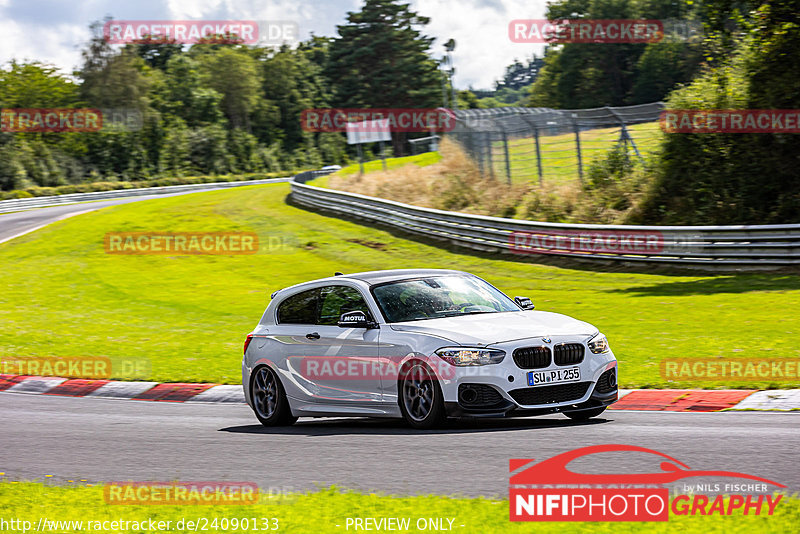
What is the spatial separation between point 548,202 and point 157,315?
44.5ft

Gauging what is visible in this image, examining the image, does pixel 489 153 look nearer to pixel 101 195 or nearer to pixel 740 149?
pixel 740 149

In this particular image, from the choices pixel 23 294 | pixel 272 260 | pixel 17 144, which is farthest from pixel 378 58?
pixel 23 294

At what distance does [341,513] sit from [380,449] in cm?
213

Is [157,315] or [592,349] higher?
[592,349]

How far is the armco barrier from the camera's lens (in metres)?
21.3

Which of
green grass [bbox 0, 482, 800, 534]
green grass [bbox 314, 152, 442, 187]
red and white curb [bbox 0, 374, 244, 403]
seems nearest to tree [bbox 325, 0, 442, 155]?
green grass [bbox 314, 152, 442, 187]

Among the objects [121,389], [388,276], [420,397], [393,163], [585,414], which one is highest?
[393,163]

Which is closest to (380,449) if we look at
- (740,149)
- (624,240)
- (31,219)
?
(624,240)

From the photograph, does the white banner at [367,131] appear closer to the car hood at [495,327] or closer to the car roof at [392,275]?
the car roof at [392,275]

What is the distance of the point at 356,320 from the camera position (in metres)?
8.93

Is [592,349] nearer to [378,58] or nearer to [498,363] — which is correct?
[498,363]

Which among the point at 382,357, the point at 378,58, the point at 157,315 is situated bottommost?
the point at 157,315

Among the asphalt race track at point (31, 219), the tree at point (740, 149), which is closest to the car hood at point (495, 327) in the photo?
the tree at point (740, 149)

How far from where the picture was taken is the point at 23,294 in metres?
24.9
